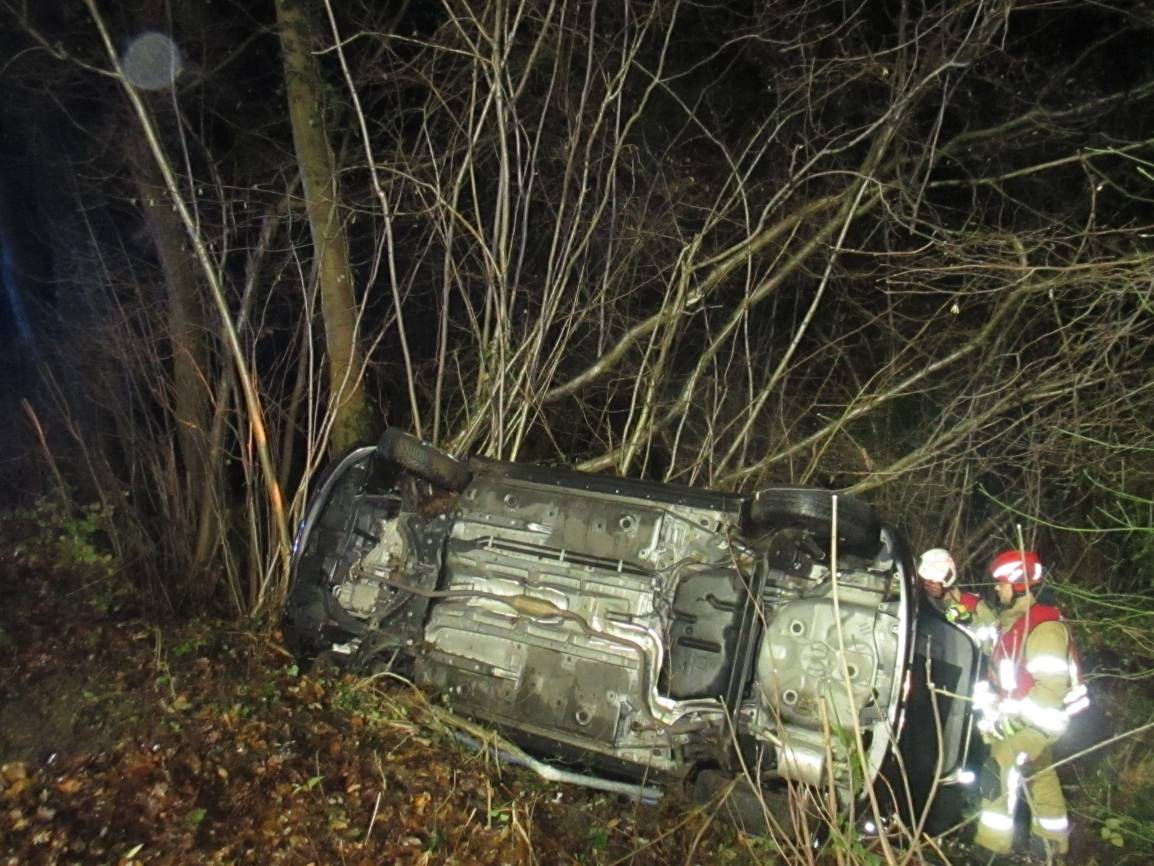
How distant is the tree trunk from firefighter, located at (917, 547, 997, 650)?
3.74 metres

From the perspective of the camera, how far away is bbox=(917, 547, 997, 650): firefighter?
15.1 feet

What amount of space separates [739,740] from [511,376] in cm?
350

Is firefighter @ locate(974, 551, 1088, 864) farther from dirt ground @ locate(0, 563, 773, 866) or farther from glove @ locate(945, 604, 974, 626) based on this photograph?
dirt ground @ locate(0, 563, 773, 866)

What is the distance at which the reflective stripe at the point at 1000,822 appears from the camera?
427 centimetres

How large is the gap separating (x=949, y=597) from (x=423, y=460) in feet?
9.74

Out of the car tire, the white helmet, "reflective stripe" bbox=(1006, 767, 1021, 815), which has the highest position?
the car tire

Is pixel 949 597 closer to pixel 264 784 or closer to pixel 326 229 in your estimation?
pixel 264 784

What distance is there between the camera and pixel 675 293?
22.2 ft

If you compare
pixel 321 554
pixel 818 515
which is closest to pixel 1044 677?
pixel 818 515

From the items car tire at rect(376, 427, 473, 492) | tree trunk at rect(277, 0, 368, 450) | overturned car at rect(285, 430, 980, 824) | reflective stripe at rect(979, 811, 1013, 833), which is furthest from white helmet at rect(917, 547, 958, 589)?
tree trunk at rect(277, 0, 368, 450)

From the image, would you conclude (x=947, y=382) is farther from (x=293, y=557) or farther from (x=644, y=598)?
(x=293, y=557)

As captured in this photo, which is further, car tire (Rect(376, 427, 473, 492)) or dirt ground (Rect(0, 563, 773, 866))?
car tire (Rect(376, 427, 473, 492))

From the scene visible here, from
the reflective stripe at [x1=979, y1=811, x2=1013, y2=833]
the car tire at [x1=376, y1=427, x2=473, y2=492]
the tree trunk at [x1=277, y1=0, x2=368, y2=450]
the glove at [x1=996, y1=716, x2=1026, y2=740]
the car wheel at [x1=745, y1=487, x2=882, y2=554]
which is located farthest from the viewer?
the tree trunk at [x1=277, y1=0, x2=368, y2=450]

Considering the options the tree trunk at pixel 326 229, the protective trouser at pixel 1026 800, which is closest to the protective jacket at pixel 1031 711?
the protective trouser at pixel 1026 800
